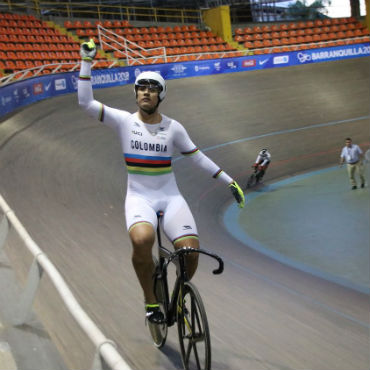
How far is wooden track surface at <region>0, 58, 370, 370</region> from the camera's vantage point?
381 centimetres

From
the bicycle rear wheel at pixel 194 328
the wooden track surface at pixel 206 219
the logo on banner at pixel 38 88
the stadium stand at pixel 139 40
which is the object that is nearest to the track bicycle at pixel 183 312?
the bicycle rear wheel at pixel 194 328

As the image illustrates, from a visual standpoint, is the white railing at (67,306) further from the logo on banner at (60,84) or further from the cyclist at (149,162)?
the logo on banner at (60,84)

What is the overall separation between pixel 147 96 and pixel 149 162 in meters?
0.41

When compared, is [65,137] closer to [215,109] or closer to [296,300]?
[215,109]

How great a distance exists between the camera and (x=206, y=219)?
9664 mm

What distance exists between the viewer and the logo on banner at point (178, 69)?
59.4 feet

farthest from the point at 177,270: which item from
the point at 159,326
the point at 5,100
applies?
the point at 5,100

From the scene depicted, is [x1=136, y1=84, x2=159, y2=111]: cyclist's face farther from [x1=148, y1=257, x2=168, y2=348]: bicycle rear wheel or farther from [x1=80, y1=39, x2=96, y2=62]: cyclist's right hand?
[x1=148, y1=257, x2=168, y2=348]: bicycle rear wheel

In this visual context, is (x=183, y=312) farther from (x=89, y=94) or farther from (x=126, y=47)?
(x=126, y=47)

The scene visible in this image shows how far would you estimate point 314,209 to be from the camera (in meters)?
10.1

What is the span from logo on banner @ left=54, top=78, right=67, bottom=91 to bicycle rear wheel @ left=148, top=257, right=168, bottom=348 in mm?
12664

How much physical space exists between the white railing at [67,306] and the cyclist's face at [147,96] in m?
1.08

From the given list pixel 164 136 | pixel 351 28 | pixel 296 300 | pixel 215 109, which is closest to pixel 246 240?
pixel 296 300

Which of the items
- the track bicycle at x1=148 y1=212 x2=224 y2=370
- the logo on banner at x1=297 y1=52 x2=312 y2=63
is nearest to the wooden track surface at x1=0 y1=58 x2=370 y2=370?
the track bicycle at x1=148 y1=212 x2=224 y2=370
